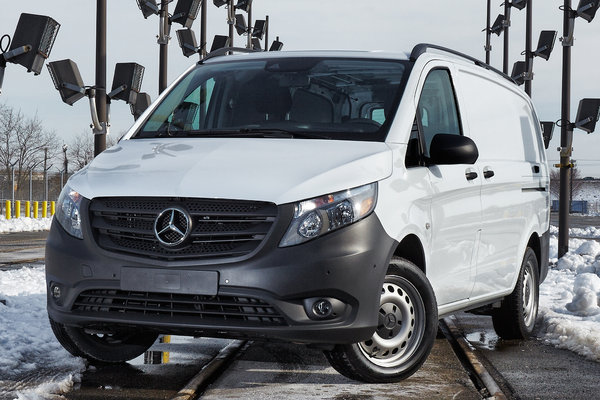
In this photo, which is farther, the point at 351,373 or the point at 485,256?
the point at 485,256

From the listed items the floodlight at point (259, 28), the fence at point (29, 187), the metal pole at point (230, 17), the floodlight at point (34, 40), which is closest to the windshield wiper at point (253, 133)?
the floodlight at point (34, 40)

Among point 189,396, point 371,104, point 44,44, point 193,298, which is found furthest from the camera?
point 44,44

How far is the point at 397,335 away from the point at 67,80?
9873mm

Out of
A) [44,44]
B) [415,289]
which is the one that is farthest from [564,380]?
[44,44]

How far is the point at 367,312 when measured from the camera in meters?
4.79

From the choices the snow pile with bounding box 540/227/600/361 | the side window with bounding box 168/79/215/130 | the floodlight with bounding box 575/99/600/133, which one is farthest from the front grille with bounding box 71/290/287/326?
the floodlight with bounding box 575/99/600/133

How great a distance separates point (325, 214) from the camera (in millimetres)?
4617

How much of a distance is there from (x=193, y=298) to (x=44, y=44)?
1049 cm

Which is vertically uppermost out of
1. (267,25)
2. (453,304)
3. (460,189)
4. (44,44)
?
(267,25)

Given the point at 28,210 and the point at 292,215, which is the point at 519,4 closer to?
the point at 28,210

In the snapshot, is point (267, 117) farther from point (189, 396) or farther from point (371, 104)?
point (189, 396)

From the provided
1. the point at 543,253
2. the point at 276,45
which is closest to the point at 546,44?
the point at 543,253

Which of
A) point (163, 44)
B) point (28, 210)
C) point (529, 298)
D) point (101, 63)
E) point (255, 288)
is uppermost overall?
point (163, 44)

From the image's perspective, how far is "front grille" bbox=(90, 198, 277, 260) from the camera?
4.61 meters
